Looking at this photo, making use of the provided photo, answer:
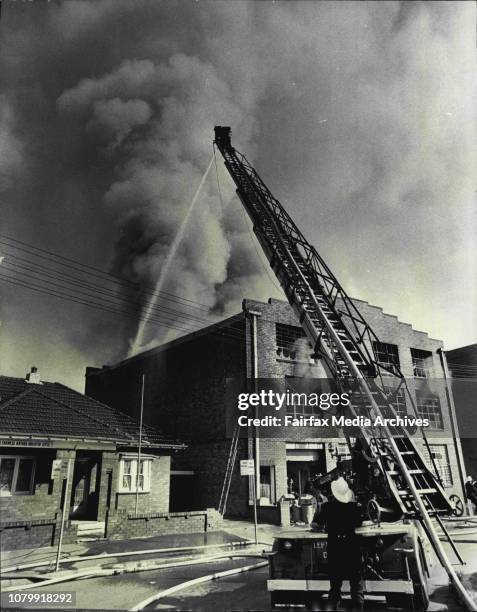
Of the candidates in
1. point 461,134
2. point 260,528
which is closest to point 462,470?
point 260,528

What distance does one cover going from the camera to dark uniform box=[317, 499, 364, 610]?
5.93 meters

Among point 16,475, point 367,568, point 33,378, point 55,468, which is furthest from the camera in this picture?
point 33,378

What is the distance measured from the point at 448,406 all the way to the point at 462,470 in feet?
11.6

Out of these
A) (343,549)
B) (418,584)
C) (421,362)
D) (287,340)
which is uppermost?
(421,362)

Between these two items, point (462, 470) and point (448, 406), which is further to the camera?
point (448, 406)

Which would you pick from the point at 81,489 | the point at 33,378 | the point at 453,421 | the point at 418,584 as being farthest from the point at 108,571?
the point at 453,421

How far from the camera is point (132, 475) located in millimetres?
16500

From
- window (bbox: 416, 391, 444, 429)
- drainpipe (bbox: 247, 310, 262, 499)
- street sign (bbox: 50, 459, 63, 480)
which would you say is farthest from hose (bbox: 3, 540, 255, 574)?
window (bbox: 416, 391, 444, 429)

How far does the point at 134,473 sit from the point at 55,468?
4.21m

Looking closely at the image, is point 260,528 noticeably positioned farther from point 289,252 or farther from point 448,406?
point 448,406

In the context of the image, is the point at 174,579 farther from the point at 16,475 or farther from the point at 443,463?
the point at 443,463

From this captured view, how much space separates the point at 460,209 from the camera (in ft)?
33.8

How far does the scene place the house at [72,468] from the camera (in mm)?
12148

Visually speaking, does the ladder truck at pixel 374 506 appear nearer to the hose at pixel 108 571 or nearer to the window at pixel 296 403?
the hose at pixel 108 571
